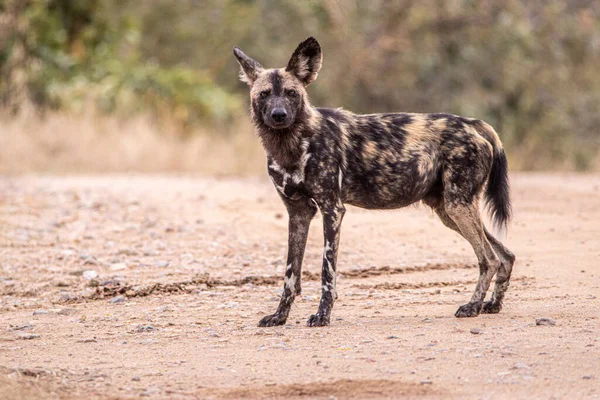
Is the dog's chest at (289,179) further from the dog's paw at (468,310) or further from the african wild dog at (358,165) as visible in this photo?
the dog's paw at (468,310)

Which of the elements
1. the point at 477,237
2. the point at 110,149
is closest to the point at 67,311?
the point at 477,237

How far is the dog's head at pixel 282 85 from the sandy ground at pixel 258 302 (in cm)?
132

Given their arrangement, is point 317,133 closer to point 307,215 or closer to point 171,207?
point 307,215

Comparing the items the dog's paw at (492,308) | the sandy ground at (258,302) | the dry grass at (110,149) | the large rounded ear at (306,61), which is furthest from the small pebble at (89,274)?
the dry grass at (110,149)

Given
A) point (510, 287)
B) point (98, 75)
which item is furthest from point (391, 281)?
point (98, 75)

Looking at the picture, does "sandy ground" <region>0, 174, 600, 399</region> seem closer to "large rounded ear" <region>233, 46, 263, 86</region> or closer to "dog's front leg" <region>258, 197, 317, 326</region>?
"dog's front leg" <region>258, 197, 317, 326</region>

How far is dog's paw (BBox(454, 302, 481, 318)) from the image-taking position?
19.7 ft

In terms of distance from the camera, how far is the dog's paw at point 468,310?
19.7ft

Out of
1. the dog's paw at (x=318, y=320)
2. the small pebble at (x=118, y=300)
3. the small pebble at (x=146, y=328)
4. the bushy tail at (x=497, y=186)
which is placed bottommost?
the small pebble at (x=118, y=300)

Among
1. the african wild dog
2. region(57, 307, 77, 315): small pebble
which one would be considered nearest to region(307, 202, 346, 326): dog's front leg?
the african wild dog

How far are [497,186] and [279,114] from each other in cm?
167

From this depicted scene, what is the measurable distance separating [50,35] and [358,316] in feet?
41.7

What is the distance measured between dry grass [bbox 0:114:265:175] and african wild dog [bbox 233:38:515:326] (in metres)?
8.03

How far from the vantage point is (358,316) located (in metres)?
6.08
